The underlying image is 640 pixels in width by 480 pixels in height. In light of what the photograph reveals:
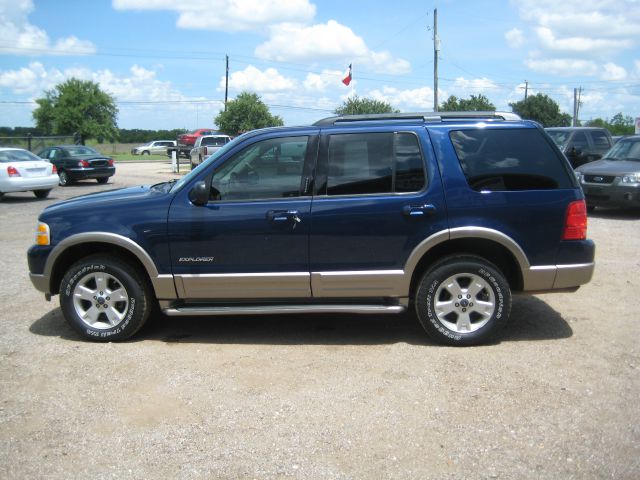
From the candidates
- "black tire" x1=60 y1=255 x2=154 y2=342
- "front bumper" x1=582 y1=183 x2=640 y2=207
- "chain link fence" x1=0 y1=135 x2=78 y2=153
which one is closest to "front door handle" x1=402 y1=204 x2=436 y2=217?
"black tire" x1=60 y1=255 x2=154 y2=342

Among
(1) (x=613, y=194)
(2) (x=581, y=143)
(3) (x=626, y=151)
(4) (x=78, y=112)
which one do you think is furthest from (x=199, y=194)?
(4) (x=78, y=112)

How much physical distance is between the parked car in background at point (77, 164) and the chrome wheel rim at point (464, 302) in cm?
1924

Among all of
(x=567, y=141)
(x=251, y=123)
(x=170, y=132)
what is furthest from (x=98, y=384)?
(x=170, y=132)

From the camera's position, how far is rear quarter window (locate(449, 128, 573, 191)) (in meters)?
5.06

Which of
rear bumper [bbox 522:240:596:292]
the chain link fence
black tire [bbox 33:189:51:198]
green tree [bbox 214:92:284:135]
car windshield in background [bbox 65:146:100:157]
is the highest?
green tree [bbox 214:92:284:135]

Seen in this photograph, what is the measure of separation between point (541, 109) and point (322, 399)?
71.8 m

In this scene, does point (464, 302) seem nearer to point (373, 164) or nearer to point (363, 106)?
point (373, 164)

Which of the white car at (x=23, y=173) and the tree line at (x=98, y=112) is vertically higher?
the tree line at (x=98, y=112)

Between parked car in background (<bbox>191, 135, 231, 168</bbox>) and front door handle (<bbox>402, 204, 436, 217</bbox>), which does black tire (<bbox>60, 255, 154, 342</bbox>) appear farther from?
parked car in background (<bbox>191, 135, 231, 168</bbox>)

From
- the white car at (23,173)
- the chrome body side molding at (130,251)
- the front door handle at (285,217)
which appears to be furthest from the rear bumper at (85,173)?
the front door handle at (285,217)

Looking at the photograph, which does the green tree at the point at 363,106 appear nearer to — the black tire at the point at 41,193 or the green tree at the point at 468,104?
the green tree at the point at 468,104

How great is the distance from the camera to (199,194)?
5031mm

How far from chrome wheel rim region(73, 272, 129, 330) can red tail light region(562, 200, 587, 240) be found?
3.72 m

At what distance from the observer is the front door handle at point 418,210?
4977mm
